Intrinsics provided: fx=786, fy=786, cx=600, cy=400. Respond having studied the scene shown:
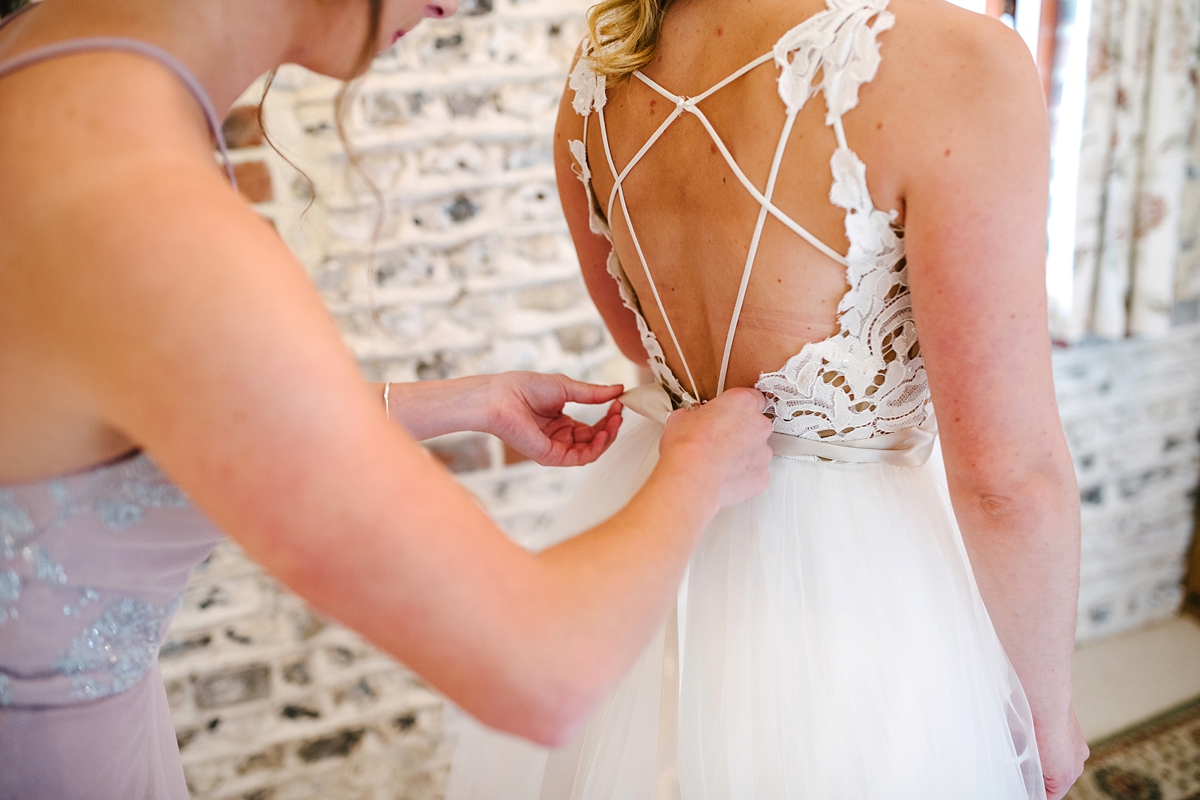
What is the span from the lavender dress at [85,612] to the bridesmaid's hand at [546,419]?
0.40 meters

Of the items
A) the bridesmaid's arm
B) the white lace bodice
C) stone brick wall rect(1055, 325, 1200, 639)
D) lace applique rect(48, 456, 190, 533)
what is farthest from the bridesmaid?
stone brick wall rect(1055, 325, 1200, 639)

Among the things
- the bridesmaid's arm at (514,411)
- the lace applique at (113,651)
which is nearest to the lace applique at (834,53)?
the bridesmaid's arm at (514,411)

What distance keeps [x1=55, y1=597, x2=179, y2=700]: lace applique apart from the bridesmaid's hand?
45 cm

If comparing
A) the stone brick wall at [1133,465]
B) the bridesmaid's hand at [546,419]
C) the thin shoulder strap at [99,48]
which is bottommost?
the stone brick wall at [1133,465]

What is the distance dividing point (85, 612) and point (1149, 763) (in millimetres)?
2371

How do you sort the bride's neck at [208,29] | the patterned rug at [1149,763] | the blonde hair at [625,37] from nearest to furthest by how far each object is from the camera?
the bride's neck at [208,29], the blonde hair at [625,37], the patterned rug at [1149,763]

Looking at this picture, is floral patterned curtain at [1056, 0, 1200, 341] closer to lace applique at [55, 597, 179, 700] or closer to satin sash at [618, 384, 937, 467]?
satin sash at [618, 384, 937, 467]

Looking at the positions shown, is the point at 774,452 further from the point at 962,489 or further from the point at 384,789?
the point at 384,789

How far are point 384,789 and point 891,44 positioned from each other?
6.09 ft

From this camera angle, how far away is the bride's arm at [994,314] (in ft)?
2.23

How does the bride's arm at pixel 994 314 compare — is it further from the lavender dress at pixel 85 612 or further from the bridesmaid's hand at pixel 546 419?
the lavender dress at pixel 85 612

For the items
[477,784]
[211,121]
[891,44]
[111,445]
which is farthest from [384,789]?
[891,44]

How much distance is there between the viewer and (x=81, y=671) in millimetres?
673

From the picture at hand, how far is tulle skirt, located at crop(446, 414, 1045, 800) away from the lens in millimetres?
827
